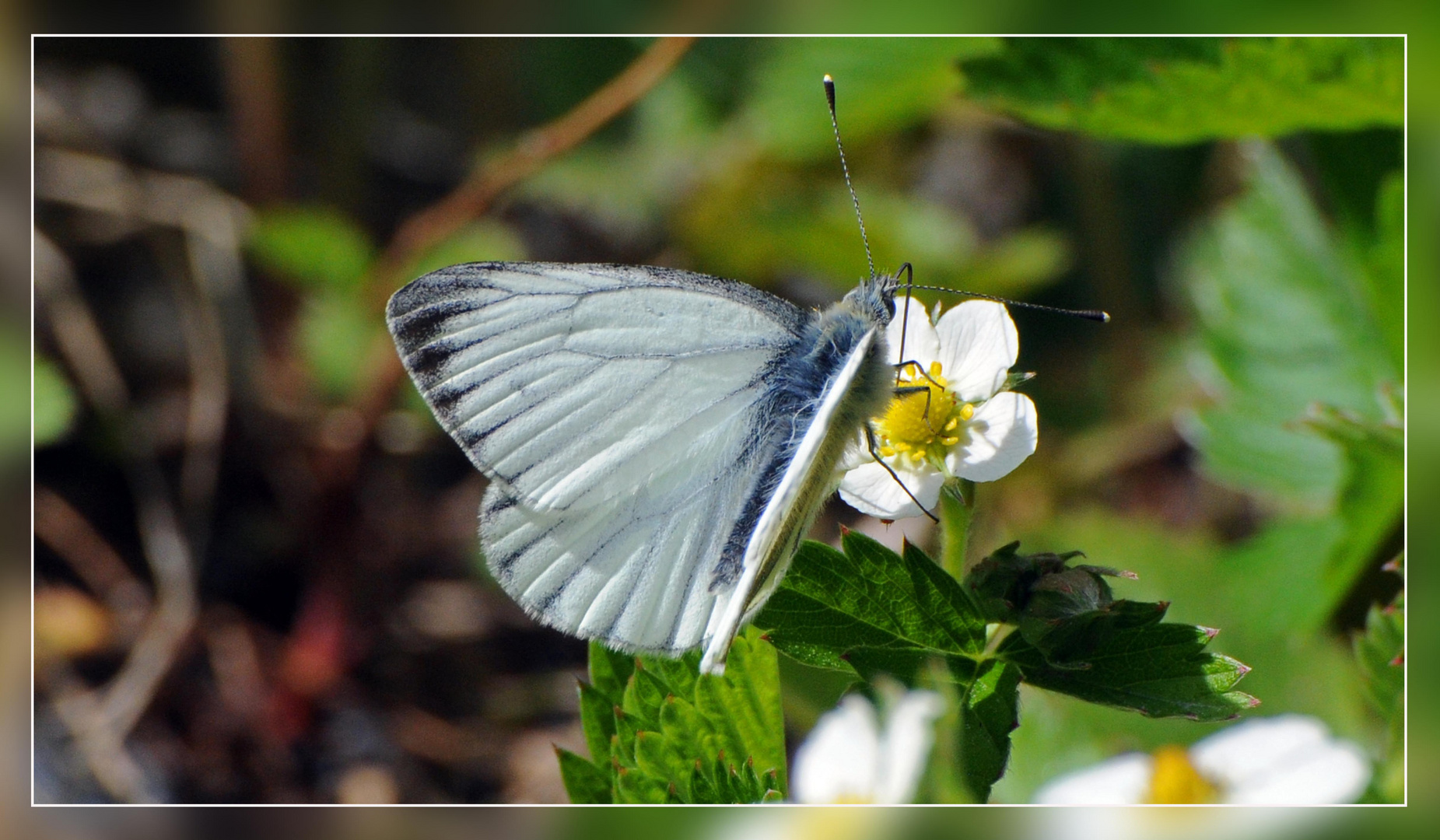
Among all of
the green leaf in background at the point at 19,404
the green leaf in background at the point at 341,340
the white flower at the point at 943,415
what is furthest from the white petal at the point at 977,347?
the green leaf in background at the point at 341,340

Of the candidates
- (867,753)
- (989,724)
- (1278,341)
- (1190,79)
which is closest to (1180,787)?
(989,724)

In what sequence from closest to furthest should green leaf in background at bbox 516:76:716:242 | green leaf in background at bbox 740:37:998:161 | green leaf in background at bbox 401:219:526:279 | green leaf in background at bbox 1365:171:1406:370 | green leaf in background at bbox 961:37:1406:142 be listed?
1. green leaf in background at bbox 961:37:1406:142
2. green leaf in background at bbox 1365:171:1406:370
3. green leaf in background at bbox 740:37:998:161
4. green leaf in background at bbox 401:219:526:279
5. green leaf in background at bbox 516:76:716:242

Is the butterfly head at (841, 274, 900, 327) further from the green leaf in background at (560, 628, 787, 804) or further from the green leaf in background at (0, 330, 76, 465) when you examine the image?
the green leaf in background at (0, 330, 76, 465)

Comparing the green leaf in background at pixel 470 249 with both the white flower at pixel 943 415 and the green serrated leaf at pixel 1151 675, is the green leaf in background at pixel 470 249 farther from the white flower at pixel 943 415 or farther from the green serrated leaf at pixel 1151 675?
the green serrated leaf at pixel 1151 675

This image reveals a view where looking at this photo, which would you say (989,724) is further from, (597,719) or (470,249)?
(470,249)

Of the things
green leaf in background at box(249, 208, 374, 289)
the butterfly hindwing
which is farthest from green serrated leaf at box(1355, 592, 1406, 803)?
green leaf in background at box(249, 208, 374, 289)

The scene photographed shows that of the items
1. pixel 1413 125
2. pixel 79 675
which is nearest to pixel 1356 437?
pixel 1413 125
